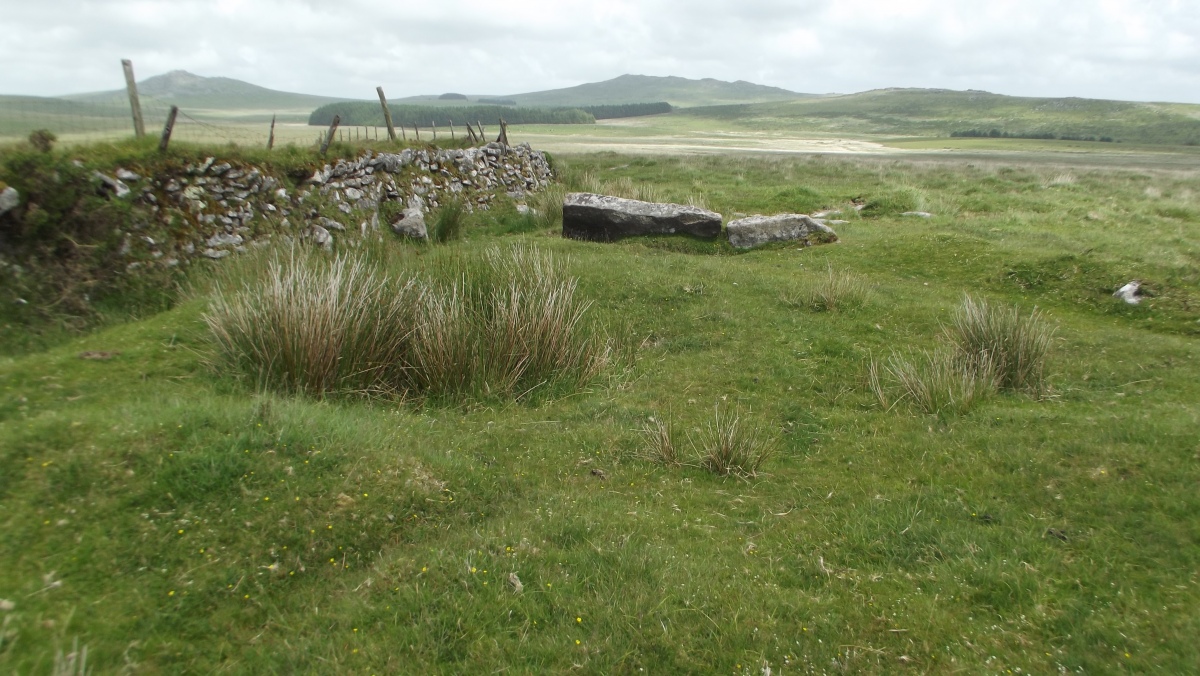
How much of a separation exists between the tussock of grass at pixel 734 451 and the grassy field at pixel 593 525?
0.37 ft

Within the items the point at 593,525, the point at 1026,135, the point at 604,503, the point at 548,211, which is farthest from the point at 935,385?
the point at 1026,135

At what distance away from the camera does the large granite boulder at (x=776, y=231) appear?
16344mm

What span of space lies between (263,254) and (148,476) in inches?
290

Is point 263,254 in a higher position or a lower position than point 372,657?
higher

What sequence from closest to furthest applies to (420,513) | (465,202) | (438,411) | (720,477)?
(420,513)
(720,477)
(438,411)
(465,202)

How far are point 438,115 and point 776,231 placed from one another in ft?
389

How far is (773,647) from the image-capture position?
3617 mm

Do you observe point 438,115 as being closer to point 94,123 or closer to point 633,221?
point 94,123

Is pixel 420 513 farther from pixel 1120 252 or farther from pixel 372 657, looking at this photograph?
pixel 1120 252

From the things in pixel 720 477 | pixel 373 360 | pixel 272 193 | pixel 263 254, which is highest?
pixel 272 193

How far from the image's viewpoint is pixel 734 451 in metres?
6.06

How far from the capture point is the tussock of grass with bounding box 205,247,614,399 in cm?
691

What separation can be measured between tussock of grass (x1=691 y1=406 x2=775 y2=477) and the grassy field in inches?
4.4

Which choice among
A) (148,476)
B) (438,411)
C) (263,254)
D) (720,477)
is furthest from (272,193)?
(720,477)
